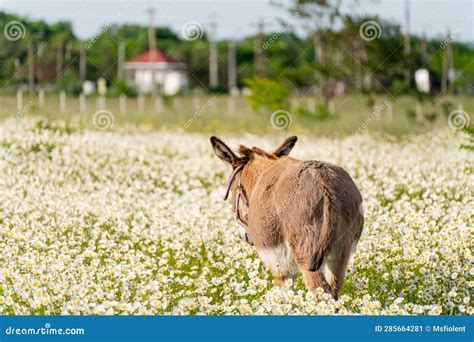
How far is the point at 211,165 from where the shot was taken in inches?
612

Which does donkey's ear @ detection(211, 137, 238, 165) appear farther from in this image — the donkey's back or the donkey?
A: the donkey's back

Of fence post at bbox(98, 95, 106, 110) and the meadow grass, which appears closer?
the meadow grass

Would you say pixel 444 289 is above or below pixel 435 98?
below

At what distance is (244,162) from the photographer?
7.32m

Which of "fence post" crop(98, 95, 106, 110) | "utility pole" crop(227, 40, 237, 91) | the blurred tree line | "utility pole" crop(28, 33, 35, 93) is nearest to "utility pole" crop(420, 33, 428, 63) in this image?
the blurred tree line

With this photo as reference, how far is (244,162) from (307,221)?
4.82ft

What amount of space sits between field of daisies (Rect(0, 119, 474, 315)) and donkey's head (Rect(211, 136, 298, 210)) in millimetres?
747

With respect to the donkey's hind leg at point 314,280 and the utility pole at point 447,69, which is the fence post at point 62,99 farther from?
the donkey's hind leg at point 314,280

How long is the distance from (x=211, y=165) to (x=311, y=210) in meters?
9.64

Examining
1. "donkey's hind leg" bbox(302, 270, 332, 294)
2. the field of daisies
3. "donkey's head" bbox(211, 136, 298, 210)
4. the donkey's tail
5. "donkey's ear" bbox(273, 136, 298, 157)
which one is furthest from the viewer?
"donkey's ear" bbox(273, 136, 298, 157)

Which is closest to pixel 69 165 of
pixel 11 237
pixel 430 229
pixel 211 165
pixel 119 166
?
pixel 119 166

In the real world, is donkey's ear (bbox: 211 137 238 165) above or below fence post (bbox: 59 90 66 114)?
below

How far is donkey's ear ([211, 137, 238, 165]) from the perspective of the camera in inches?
280

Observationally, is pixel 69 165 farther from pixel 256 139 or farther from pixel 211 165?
pixel 256 139
